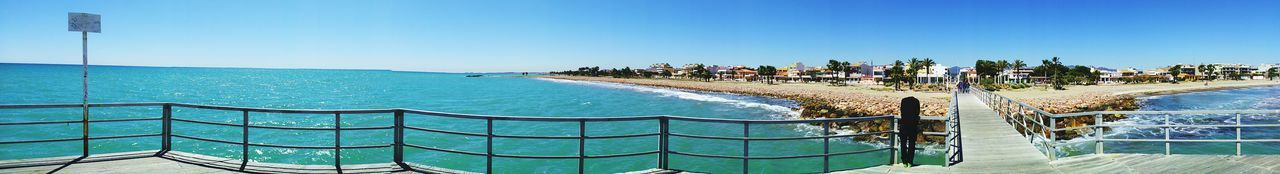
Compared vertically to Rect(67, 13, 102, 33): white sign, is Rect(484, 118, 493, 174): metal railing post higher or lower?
lower

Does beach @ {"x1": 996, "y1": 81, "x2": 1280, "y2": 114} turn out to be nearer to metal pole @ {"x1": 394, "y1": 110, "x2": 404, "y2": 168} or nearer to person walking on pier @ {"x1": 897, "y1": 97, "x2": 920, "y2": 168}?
Result: person walking on pier @ {"x1": 897, "y1": 97, "x2": 920, "y2": 168}

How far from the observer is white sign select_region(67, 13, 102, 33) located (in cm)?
580

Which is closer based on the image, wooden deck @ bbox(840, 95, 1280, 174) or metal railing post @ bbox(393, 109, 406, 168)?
metal railing post @ bbox(393, 109, 406, 168)

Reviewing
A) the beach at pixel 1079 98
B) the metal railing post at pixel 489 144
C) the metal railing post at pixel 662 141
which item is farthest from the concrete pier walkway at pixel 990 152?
the beach at pixel 1079 98

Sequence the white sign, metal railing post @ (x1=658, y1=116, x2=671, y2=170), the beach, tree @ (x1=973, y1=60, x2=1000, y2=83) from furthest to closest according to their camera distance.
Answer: tree @ (x1=973, y1=60, x2=1000, y2=83)
the beach
the white sign
metal railing post @ (x1=658, y1=116, x2=671, y2=170)

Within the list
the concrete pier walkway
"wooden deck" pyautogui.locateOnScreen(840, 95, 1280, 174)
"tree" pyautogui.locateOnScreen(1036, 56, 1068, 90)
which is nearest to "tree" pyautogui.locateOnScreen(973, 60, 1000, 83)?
"tree" pyautogui.locateOnScreen(1036, 56, 1068, 90)

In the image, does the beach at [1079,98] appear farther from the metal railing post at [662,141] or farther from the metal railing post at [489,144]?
the metal railing post at [489,144]

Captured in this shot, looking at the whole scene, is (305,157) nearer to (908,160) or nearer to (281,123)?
(281,123)

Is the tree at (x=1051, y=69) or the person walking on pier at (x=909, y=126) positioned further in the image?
the tree at (x=1051, y=69)

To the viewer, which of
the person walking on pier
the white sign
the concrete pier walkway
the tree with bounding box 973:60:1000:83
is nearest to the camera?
the white sign

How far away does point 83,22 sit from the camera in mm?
5855

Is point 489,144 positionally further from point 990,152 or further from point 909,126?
point 990,152

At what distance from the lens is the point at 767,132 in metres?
24.6

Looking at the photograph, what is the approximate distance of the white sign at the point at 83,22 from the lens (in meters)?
5.80
